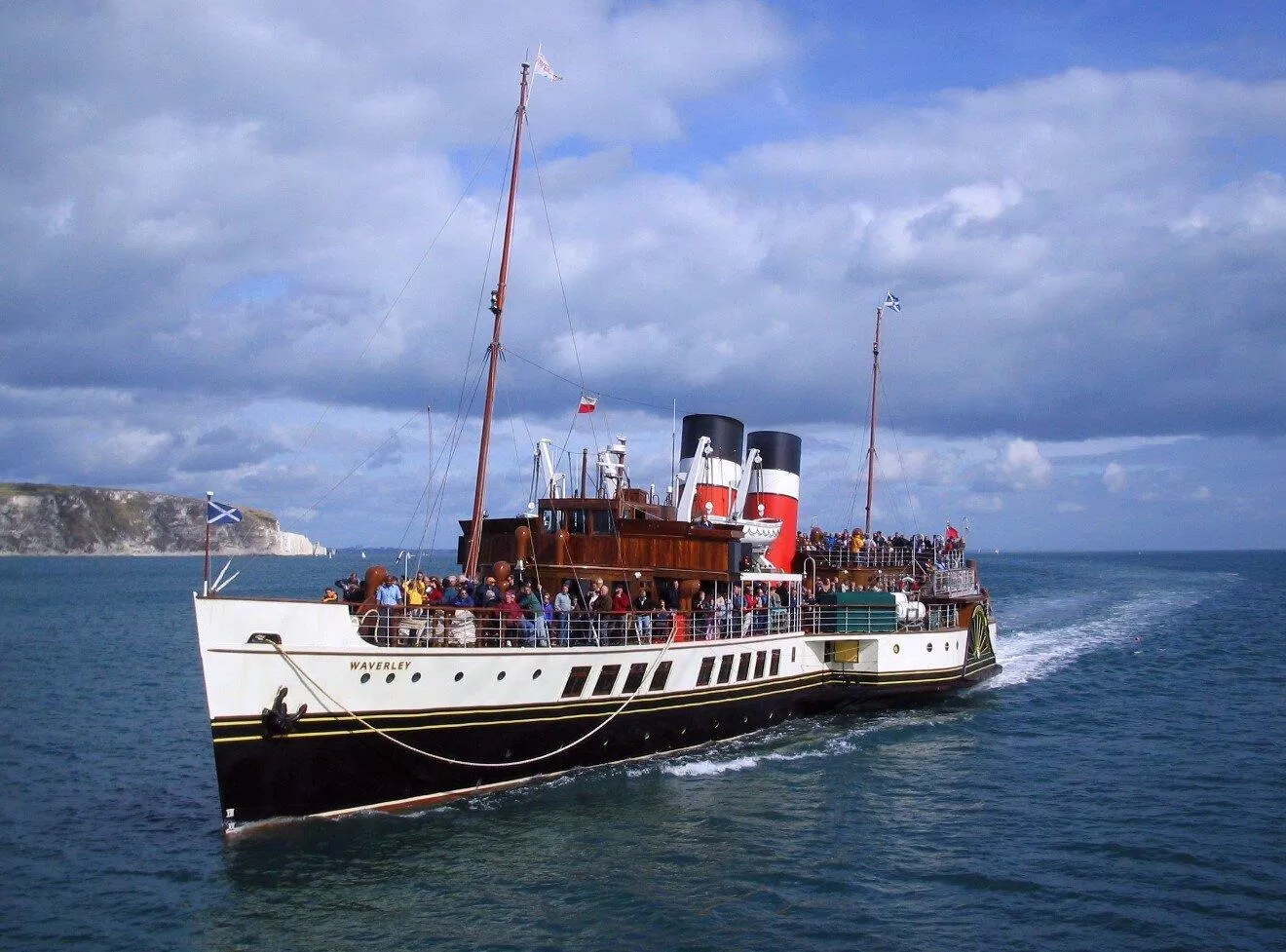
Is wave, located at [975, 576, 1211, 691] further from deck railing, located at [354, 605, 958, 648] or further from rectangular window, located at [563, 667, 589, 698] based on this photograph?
rectangular window, located at [563, 667, 589, 698]

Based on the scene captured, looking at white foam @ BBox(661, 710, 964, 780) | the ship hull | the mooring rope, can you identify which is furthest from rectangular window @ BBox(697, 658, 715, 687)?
white foam @ BBox(661, 710, 964, 780)

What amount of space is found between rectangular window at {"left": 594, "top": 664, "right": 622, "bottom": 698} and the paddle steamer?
38mm

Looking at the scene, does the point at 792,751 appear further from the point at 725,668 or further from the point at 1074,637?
the point at 1074,637

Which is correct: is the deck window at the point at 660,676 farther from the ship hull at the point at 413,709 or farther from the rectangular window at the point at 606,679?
the rectangular window at the point at 606,679

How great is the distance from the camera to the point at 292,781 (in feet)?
61.0

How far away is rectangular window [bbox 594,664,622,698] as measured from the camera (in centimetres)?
2284

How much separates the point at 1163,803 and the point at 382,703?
53.6 ft

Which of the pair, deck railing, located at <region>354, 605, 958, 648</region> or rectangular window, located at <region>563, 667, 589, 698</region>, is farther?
rectangular window, located at <region>563, 667, 589, 698</region>

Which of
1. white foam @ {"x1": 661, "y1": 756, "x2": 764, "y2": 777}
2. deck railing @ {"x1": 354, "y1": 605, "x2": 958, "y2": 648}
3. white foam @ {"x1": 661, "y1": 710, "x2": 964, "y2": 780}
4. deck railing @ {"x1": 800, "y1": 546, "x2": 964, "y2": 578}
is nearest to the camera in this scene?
deck railing @ {"x1": 354, "y1": 605, "x2": 958, "y2": 648}

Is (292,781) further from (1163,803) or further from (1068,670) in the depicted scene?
(1068,670)

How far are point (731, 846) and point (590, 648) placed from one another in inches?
208

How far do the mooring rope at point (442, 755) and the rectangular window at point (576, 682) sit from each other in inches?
43.5

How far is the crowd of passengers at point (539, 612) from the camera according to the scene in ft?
65.6

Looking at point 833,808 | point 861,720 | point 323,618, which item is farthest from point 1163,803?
point 323,618
